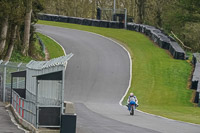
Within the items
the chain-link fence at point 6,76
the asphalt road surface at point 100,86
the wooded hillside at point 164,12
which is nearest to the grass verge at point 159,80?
the asphalt road surface at point 100,86

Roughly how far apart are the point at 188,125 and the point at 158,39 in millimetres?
32203

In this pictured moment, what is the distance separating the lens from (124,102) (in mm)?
32938

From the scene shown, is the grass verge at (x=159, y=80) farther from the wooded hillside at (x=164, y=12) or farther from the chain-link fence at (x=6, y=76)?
the chain-link fence at (x=6, y=76)

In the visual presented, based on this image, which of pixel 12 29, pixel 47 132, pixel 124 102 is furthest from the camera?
pixel 12 29

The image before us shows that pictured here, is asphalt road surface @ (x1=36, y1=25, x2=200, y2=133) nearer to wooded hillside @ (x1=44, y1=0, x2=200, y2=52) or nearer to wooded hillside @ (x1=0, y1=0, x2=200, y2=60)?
wooded hillside @ (x1=0, y1=0, x2=200, y2=60)

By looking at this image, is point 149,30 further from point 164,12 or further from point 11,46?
point 11,46

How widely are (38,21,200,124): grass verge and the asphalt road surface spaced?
1.13 meters

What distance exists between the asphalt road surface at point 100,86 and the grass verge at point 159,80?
3.72 ft

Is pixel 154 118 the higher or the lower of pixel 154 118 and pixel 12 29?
the lower

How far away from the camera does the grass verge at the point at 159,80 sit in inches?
1183

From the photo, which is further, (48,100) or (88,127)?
(88,127)

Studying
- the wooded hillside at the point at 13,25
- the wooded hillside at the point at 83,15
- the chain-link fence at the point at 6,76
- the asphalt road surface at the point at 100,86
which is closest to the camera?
the asphalt road surface at the point at 100,86

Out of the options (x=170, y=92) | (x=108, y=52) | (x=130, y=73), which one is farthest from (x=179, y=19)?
(x=170, y=92)

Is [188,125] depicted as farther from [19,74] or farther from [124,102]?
[124,102]
